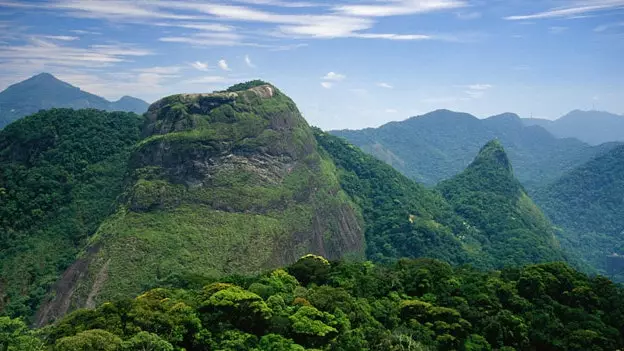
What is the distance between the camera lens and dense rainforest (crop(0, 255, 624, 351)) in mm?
36844

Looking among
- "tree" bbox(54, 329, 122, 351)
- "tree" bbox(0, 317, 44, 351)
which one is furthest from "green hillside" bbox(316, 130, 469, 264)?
"tree" bbox(54, 329, 122, 351)

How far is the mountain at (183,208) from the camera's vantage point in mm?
73125

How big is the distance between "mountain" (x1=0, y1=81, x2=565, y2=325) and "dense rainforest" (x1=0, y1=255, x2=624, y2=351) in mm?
19060

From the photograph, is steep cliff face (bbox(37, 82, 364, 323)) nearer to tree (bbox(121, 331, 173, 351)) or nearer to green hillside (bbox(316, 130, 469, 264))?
green hillside (bbox(316, 130, 469, 264))

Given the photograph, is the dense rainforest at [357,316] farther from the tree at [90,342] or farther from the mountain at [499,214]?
the mountain at [499,214]

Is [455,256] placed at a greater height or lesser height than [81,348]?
lesser

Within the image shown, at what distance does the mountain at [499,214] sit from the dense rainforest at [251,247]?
0.92 meters

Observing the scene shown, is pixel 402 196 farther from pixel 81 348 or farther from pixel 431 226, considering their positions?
pixel 81 348

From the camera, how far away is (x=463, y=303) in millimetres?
46281

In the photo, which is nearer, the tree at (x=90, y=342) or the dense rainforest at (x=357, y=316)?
the tree at (x=90, y=342)

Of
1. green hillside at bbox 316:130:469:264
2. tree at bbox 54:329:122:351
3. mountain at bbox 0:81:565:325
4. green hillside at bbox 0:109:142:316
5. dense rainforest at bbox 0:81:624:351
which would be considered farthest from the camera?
green hillside at bbox 316:130:469:264

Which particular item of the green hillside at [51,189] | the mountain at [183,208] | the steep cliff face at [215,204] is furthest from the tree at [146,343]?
the green hillside at [51,189]

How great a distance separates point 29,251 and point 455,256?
88.9m

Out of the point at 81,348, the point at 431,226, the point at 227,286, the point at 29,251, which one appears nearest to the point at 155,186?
the point at 29,251
